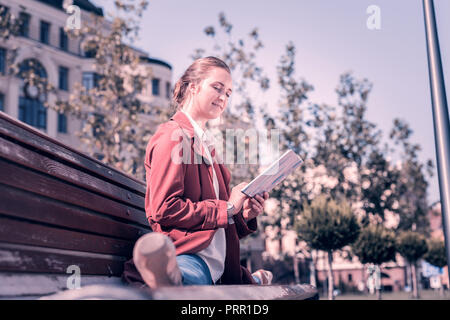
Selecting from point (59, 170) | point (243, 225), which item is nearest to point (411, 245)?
point (243, 225)

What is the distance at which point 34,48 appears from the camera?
38.4 m

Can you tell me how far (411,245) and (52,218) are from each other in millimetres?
36671

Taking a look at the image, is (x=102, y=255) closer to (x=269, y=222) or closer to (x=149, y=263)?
(x=149, y=263)

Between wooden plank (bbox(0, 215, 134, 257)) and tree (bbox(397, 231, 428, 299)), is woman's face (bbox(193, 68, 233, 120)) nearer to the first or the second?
wooden plank (bbox(0, 215, 134, 257))

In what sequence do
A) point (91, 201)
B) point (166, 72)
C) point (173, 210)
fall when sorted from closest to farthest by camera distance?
point (173, 210)
point (91, 201)
point (166, 72)

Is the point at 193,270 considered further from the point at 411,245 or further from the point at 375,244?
the point at 411,245

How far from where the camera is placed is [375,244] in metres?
28.0

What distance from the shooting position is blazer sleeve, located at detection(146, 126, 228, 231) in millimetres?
2137

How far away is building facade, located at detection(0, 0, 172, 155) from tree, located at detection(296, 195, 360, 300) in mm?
15638

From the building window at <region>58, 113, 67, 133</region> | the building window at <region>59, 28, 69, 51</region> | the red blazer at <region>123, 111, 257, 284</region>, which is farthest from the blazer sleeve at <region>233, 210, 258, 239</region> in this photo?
the building window at <region>59, 28, 69, 51</region>
